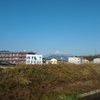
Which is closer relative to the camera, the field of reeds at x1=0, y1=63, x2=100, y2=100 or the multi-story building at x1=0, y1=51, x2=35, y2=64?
the field of reeds at x1=0, y1=63, x2=100, y2=100

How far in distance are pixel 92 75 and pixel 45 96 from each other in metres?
10.4

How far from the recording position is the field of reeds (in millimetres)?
10219

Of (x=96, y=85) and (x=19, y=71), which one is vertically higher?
(x=19, y=71)

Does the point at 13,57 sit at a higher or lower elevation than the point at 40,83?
higher

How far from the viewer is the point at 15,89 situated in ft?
33.9

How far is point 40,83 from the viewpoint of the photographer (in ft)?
40.9

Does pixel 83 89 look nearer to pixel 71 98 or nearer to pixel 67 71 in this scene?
pixel 67 71

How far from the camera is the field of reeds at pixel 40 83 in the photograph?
1022 centimetres

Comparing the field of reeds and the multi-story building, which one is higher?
the multi-story building

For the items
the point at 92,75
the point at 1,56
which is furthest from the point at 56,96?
the point at 1,56

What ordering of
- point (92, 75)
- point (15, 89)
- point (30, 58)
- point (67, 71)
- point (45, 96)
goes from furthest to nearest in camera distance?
point (30, 58) → point (92, 75) → point (67, 71) → point (45, 96) → point (15, 89)

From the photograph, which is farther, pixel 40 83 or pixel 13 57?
pixel 13 57

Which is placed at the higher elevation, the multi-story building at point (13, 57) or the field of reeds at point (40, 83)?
the multi-story building at point (13, 57)

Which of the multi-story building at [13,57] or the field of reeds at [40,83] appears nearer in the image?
the field of reeds at [40,83]
